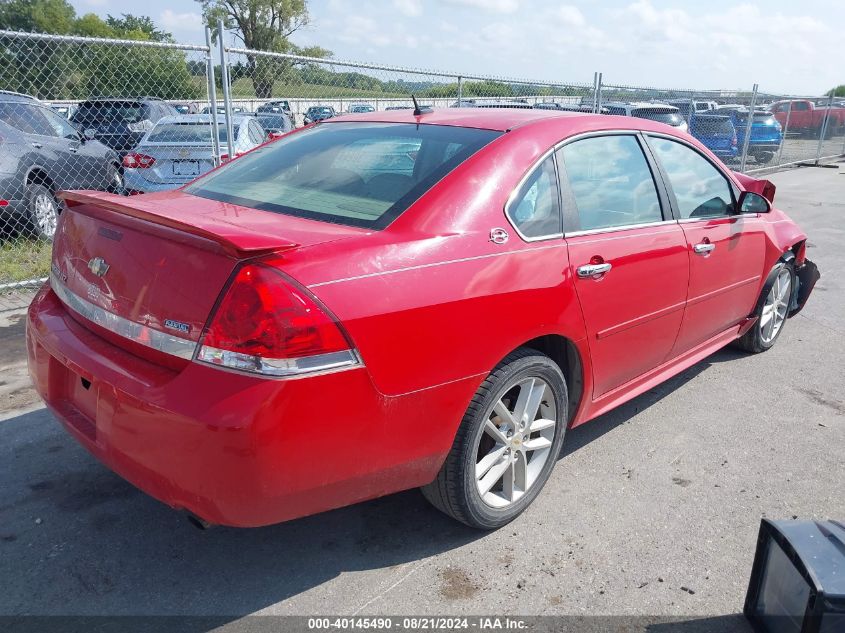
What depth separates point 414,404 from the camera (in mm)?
2377

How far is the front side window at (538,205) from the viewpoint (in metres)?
2.81

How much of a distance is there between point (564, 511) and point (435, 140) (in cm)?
172

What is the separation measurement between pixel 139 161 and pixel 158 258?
7.15 meters

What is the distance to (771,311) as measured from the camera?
4977 millimetres

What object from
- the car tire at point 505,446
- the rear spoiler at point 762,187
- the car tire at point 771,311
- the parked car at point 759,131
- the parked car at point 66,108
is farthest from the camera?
the parked car at point 759,131

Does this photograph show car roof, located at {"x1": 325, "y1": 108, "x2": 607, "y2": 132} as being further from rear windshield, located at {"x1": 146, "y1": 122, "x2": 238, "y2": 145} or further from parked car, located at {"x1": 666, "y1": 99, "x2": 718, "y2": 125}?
parked car, located at {"x1": 666, "y1": 99, "x2": 718, "y2": 125}

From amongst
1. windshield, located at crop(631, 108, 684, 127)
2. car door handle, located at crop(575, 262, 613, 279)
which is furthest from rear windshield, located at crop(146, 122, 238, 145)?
windshield, located at crop(631, 108, 684, 127)

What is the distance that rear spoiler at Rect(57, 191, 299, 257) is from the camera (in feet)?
6.93

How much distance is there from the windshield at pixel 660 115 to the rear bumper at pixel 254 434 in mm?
13838

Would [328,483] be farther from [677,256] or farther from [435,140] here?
[677,256]

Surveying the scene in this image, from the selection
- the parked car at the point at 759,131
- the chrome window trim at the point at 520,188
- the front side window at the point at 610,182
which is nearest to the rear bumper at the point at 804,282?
the front side window at the point at 610,182

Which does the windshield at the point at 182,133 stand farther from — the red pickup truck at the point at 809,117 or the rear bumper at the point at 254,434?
the red pickup truck at the point at 809,117

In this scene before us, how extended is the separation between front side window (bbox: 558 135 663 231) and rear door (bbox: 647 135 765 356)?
0.65 ft

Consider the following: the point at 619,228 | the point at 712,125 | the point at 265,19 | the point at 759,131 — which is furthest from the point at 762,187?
the point at 265,19
